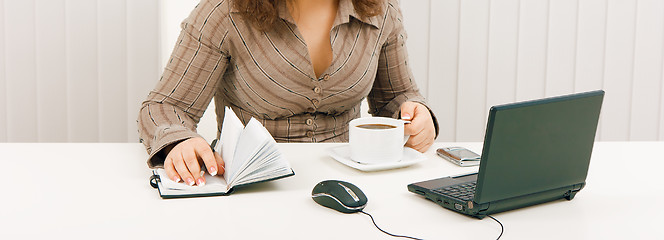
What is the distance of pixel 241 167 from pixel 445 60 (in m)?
1.54

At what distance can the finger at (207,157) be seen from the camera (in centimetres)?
112

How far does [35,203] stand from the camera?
1.01m

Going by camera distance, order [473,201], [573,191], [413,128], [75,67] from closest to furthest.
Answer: [473,201] → [573,191] → [413,128] → [75,67]

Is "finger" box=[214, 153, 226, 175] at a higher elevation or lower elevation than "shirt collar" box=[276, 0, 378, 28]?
lower

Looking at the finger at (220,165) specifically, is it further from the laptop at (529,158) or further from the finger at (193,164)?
the laptop at (529,158)

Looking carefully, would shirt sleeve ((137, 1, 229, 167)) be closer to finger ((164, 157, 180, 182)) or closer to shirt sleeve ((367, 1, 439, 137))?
finger ((164, 157, 180, 182))

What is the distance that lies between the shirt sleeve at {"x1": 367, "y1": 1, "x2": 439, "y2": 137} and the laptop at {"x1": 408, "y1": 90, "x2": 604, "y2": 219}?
2.22ft

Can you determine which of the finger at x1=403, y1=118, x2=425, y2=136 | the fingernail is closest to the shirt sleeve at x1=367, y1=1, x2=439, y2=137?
the finger at x1=403, y1=118, x2=425, y2=136

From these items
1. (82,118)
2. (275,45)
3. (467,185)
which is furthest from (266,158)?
(82,118)

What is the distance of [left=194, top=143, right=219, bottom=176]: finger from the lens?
3.68 feet

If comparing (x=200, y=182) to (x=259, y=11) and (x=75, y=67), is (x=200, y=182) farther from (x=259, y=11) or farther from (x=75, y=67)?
(x=75, y=67)

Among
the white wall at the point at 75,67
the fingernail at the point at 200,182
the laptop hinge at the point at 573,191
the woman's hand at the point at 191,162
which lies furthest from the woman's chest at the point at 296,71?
the white wall at the point at 75,67

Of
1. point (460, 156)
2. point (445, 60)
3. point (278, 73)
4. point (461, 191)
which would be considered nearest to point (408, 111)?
point (460, 156)

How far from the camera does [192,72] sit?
151cm
